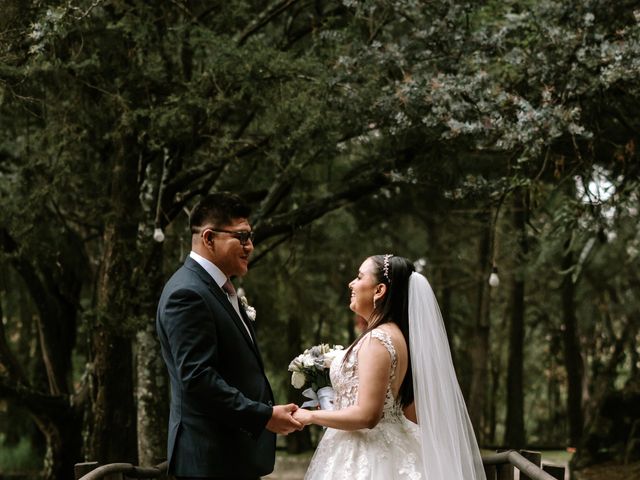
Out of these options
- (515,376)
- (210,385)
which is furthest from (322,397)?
(515,376)

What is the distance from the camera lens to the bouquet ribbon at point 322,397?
454 cm

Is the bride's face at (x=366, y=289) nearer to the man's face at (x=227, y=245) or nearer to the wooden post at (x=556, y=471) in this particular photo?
the man's face at (x=227, y=245)

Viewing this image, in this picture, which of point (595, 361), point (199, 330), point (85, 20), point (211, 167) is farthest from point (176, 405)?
point (595, 361)

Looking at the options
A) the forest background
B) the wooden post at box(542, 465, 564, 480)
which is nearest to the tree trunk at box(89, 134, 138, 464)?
the forest background

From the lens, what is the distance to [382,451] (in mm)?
4402

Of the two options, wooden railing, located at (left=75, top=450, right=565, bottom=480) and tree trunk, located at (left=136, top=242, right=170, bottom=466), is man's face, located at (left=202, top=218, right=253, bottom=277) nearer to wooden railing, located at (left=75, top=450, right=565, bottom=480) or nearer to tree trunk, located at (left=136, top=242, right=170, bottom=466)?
wooden railing, located at (left=75, top=450, right=565, bottom=480)

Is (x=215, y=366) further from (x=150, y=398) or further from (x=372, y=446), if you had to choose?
(x=150, y=398)

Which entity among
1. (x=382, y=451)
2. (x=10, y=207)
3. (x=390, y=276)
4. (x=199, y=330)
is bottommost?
(x=382, y=451)

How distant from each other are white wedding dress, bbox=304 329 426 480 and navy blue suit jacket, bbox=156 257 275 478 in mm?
601

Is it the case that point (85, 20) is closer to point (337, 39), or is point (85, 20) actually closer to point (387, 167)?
point (337, 39)

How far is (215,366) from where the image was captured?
146 inches

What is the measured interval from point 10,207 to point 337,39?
13.9ft

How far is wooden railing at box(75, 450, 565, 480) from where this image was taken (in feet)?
14.8

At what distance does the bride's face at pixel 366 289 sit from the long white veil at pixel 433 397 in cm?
18
